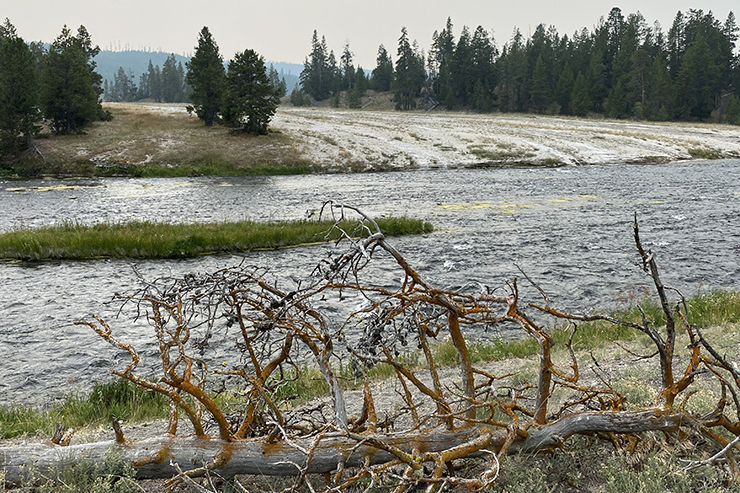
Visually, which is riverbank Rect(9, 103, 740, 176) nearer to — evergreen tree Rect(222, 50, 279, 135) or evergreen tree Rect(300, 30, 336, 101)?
evergreen tree Rect(222, 50, 279, 135)

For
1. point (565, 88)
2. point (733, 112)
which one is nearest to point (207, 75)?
point (565, 88)

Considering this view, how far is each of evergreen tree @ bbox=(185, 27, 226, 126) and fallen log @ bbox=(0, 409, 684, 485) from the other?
50.1m

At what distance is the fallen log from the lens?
11.4ft

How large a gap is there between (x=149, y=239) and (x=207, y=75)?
39967 millimetres

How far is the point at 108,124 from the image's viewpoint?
51625 mm

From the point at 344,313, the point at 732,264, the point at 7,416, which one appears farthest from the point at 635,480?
the point at 732,264

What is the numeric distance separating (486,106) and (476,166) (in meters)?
72.8

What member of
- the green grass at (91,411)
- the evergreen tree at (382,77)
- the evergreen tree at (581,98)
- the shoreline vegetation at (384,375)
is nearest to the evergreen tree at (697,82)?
the evergreen tree at (581,98)

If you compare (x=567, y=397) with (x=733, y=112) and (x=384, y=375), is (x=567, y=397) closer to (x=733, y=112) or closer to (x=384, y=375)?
(x=384, y=375)

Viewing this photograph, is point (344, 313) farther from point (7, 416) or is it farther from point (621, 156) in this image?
point (621, 156)

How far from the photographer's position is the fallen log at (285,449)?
11.4 feet

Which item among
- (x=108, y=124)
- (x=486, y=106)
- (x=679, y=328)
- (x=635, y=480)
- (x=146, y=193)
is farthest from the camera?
(x=486, y=106)

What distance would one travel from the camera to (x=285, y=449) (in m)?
3.58

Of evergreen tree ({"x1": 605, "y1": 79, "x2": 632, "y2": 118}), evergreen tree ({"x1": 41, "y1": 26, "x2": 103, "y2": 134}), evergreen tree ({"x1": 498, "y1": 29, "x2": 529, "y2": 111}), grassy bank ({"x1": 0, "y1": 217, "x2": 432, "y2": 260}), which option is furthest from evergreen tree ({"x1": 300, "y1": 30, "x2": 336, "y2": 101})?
grassy bank ({"x1": 0, "y1": 217, "x2": 432, "y2": 260})
